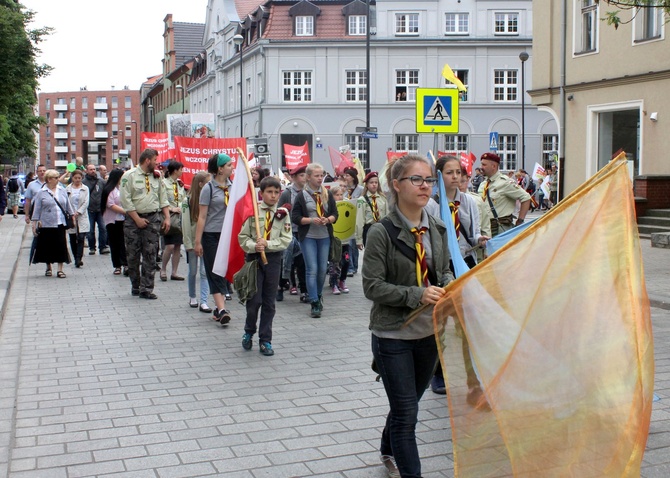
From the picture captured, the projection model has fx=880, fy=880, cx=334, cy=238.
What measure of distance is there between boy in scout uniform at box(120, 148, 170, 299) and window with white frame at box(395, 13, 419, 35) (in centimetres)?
4403

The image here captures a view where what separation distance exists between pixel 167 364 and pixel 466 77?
48.7 meters

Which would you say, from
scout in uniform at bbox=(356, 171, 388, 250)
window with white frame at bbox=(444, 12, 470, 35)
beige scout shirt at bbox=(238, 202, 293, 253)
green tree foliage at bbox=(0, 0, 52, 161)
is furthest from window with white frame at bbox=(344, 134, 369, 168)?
beige scout shirt at bbox=(238, 202, 293, 253)

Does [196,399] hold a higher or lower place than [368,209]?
lower

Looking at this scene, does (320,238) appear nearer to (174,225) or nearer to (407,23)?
(174,225)

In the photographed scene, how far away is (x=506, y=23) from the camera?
5384cm

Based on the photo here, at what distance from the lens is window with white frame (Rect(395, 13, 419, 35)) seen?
54.1 metres

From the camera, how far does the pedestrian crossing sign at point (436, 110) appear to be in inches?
519

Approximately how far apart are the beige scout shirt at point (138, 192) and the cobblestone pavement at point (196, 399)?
164 centimetres

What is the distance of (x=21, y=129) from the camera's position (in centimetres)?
5081

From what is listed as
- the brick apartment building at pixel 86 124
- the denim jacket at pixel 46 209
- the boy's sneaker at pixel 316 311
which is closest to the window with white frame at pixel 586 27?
the denim jacket at pixel 46 209

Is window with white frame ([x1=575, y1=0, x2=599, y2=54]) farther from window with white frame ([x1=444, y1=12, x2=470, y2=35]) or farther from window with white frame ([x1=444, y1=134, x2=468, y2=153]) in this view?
window with white frame ([x1=444, y1=134, x2=468, y2=153])

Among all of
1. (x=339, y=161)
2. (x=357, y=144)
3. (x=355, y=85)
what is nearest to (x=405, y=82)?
(x=355, y=85)

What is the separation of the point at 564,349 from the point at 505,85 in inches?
2062

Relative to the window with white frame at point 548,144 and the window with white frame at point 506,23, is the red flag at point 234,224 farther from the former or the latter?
the window with white frame at point 548,144
